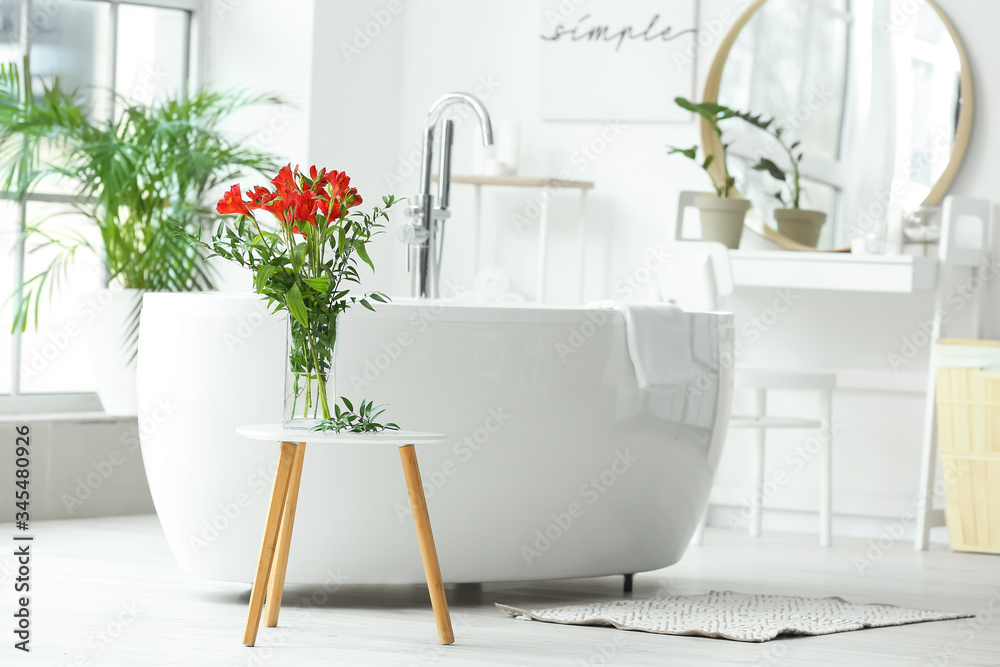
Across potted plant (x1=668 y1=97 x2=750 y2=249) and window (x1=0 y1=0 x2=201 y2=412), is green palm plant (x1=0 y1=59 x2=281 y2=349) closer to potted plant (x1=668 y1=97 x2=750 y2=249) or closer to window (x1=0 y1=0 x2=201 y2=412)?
window (x1=0 y1=0 x2=201 y2=412)

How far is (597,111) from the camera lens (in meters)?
4.32

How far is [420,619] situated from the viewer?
8.39 ft

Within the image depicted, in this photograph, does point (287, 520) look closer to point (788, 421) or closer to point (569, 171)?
point (788, 421)

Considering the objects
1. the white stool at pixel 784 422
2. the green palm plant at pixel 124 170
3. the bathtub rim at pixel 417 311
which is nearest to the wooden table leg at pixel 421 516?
the bathtub rim at pixel 417 311

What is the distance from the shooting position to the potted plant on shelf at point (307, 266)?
2.17 metres

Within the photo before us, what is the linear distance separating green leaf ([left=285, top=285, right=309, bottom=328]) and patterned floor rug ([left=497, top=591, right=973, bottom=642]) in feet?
2.58

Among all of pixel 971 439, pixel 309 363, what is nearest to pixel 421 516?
pixel 309 363

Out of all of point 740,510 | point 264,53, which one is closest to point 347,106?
point 264,53

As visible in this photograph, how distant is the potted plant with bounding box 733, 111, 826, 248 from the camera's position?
4012 mm

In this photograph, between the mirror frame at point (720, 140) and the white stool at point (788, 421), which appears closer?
the white stool at point (788, 421)

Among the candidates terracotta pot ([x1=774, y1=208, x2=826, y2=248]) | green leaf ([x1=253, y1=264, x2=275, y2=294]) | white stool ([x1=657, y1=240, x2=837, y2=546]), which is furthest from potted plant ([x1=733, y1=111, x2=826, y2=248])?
green leaf ([x1=253, y1=264, x2=275, y2=294])

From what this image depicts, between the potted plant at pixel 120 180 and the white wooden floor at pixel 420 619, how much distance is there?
66 centimetres

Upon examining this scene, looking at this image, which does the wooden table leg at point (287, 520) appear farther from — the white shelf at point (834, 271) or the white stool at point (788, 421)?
the white shelf at point (834, 271)

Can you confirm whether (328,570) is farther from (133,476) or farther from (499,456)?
(133,476)
